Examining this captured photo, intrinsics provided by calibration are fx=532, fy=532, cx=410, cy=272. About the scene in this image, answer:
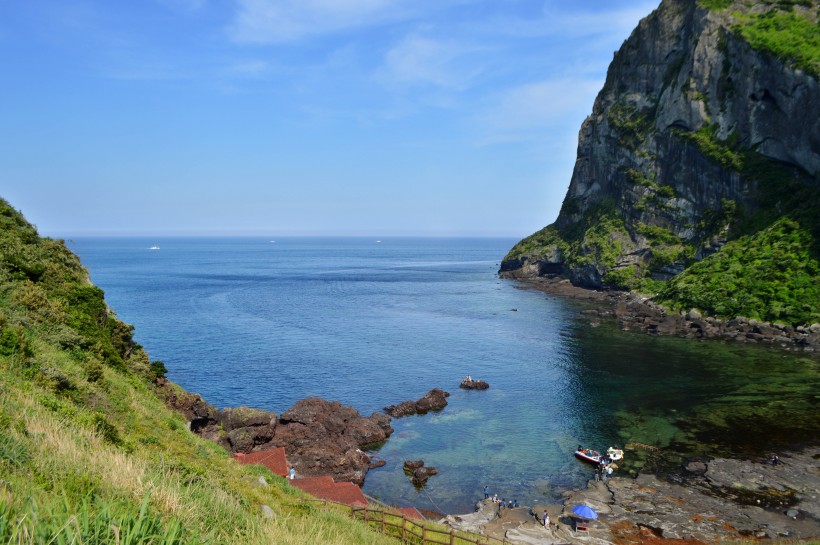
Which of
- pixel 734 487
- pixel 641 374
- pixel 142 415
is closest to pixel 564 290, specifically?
pixel 641 374

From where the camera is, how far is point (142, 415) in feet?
80.9

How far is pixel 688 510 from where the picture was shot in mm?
34625

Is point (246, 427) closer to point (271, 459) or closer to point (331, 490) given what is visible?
point (271, 459)

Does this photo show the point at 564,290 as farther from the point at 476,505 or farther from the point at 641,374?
the point at 476,505

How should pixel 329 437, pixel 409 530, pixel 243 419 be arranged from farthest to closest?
pixel 329 437, pixel 243 419, pixel 409 530

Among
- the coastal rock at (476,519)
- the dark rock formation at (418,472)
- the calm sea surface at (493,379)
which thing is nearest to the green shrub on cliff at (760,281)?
the calm sea surface at (493,379)

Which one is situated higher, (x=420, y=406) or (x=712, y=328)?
(x=712, y=328)

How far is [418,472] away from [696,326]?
6622cm

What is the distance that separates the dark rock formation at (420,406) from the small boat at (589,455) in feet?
55.8

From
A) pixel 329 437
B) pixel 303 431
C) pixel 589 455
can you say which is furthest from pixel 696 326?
pixel 303 431

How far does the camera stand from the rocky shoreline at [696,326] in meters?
77.1

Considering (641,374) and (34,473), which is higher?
(34,473)

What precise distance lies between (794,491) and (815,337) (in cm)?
5035

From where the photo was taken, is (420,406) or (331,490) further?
(420,406)
